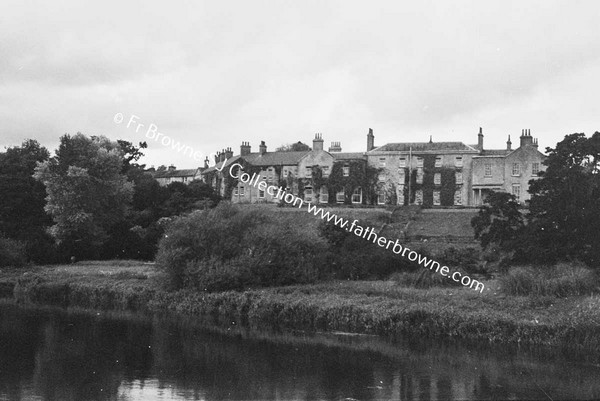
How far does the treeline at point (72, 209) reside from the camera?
176 ft

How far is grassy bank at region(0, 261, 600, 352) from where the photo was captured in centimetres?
2708

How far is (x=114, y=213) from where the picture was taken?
5762cm

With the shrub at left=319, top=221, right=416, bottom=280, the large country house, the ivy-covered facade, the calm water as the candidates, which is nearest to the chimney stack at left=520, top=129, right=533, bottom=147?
the large country house

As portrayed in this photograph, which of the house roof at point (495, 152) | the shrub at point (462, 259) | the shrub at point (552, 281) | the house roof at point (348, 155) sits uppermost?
the house roof at point (495, 152)

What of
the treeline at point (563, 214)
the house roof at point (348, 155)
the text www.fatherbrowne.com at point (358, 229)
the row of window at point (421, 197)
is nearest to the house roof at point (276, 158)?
the text www.fatherbrowne.com at point (358, 229)

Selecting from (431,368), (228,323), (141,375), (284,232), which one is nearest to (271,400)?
(141,375)

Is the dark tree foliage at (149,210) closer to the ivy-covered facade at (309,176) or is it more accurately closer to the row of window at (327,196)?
the ivy-covered facade at (309,176)

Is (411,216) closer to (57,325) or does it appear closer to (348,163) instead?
(348,163)

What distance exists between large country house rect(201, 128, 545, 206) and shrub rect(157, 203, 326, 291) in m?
28.6

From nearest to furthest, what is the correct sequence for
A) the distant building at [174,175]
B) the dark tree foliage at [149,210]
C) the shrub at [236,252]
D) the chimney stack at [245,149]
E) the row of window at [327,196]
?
the shrub at [236,252] → the dark tree foliage at [149,210] → the row of window at [327,196] → the chimney stack at [245,149] → the distant building at [174,175]

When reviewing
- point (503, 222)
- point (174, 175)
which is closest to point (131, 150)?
point (174, 175)

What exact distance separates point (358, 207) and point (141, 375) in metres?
44.4

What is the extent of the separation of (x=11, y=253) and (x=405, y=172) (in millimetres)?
36183

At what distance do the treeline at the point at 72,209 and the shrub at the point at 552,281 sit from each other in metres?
26.9
